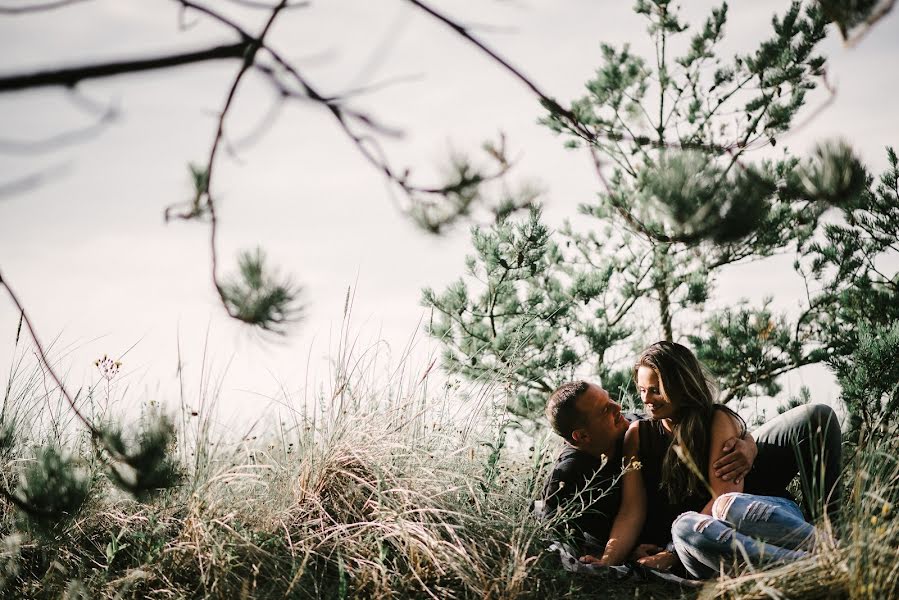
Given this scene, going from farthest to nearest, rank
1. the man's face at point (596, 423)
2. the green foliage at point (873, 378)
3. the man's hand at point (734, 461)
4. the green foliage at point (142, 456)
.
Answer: the green foliage at point (873, 378), the man's face at point (596, 423), the man's hand at point (734, 461), the green foliage at point (142, 456)

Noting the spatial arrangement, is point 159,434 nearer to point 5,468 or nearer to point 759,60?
point 5,468

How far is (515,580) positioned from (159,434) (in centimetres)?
116

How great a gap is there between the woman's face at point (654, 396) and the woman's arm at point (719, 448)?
0.17 m

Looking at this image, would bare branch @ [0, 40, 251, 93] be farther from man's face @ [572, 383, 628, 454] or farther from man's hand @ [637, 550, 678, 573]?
man's hand @ [637, 550, 678, 573]

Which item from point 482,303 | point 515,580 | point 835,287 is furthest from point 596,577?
point 835,287

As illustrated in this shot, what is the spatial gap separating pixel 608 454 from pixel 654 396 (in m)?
0.31

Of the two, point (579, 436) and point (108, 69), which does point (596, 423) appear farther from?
point (108, 69)

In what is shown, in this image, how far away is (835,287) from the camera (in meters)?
4.14

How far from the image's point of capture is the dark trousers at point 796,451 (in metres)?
2.48

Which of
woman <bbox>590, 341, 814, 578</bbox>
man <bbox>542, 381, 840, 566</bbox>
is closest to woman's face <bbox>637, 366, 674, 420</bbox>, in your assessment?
woman <bbox>590, 341, 814, 578</bbox>

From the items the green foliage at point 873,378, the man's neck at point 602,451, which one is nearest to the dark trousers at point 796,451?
the man's neck at point 602,451

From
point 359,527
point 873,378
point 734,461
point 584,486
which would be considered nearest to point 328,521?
point 359,527

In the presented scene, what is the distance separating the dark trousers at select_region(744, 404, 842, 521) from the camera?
248cm

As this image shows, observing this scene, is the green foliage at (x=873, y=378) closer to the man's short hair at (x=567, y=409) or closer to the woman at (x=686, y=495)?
the woman at (x=686, y=495)
